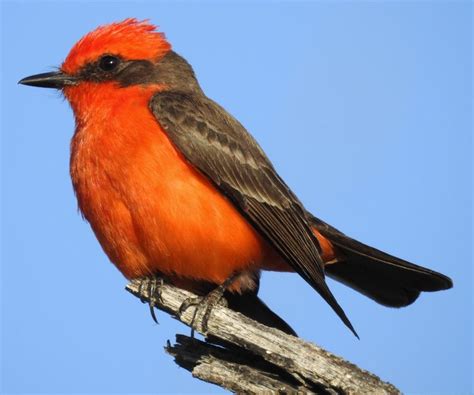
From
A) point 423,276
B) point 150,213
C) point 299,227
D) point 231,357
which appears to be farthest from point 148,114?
point 423,276

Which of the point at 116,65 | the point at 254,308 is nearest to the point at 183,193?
the point at 254,308

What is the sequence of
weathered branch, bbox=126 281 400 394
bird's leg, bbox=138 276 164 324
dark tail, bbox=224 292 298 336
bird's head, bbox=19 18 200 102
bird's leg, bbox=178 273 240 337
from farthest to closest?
bird's head, bbox=19 18 200 102, dark tail, bbox=224 292 298 336, bird's leg, bbox=138 276 164 324, bird's leg, bbox=178 273 240 337, weathered branch, bbox=126 281 400 394

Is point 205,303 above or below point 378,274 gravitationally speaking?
below

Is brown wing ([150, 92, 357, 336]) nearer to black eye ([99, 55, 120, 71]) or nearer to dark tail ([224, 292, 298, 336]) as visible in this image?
dark tail ([224, 292, 298, 336])

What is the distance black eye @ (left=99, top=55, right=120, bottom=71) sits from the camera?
7934 mm

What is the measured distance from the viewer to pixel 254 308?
25.0 feet

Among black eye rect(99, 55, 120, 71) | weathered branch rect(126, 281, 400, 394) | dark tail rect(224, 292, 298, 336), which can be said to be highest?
black eye rect(99, 55, 120, 71)

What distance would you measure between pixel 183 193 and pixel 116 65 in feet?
5.95

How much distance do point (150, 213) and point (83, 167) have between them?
86cm

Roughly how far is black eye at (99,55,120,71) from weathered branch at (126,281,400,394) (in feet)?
8.71

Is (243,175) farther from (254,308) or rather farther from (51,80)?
(51,80)

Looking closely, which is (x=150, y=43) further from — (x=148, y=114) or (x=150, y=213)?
(x=150, y=213)

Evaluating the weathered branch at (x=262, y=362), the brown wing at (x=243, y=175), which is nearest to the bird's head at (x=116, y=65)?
the brown wing at (x=243, y=175)

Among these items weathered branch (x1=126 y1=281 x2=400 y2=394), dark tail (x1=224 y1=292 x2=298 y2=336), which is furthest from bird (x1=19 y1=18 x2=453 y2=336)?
weathered branch (x1=126 y1=281 x2=400 y2=394)
